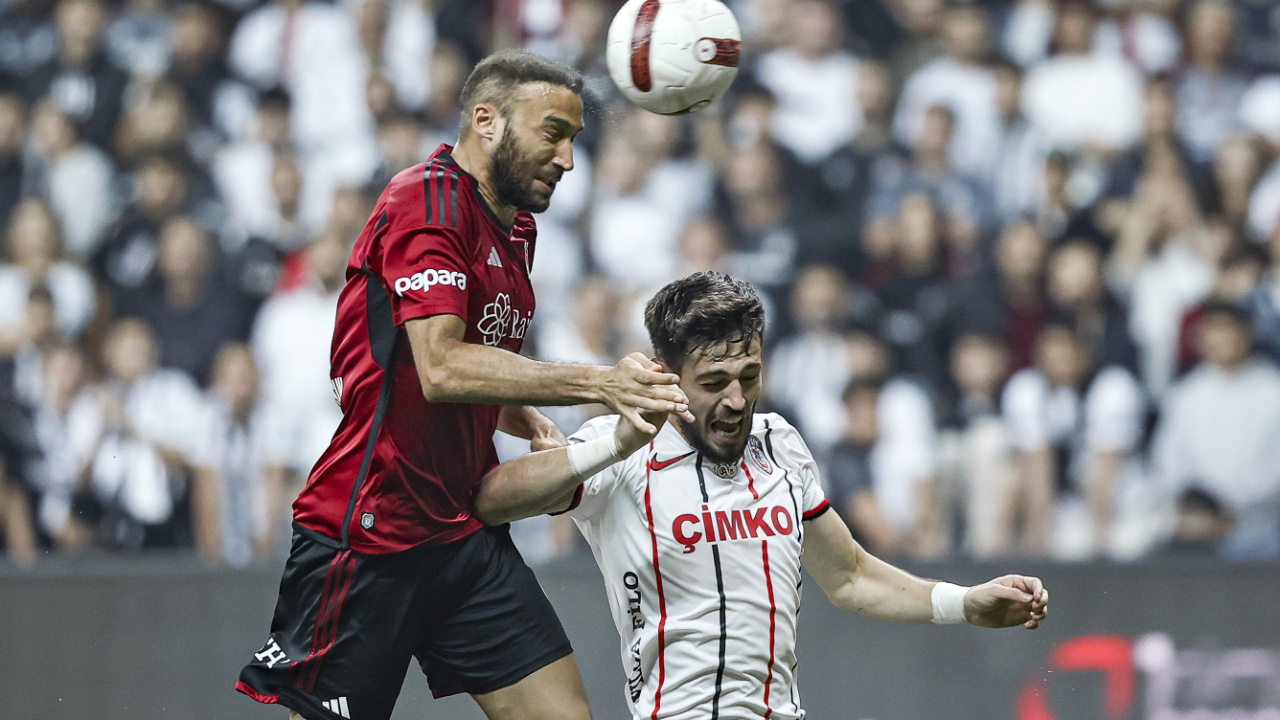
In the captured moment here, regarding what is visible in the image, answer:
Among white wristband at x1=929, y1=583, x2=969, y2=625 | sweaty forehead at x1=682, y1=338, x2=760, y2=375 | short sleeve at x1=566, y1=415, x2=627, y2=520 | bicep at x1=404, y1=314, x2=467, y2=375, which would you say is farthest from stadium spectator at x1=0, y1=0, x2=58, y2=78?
white wristband at x1=929, y1=583, x2=969, y2=625

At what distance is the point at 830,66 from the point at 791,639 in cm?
513

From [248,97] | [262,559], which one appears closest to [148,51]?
[248,97]

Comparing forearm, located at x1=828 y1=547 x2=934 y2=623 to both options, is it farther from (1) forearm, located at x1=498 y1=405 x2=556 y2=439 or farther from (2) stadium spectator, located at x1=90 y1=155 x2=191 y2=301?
(2) stadium spectator, located at x1=90 y1=155 x2=191 y2=301

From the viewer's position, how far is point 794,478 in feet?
12.1

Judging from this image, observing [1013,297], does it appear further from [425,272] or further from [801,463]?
[425,272]

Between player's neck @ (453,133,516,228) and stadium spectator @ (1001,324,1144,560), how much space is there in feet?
11.9

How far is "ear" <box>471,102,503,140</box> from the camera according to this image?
368 centimetres

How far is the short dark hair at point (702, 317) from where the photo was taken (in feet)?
11.3

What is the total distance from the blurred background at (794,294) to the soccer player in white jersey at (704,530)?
2.37 meters

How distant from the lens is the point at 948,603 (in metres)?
3.62

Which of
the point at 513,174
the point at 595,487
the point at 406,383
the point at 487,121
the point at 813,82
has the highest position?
the point at 813,82

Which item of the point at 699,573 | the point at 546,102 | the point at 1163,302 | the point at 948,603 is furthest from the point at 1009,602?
the point at 1163,302

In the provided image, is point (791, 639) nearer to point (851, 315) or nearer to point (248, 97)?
point (851, 315)

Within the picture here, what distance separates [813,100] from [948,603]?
15.8 ft
